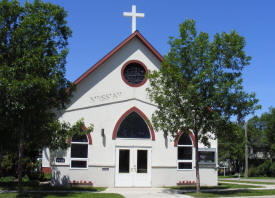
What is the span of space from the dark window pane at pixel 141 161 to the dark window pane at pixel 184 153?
7.05 feet

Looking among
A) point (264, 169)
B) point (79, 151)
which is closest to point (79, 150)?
point (79, 151)

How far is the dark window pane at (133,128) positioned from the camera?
2030 centimetres

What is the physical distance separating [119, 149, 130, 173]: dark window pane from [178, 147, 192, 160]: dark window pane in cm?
314

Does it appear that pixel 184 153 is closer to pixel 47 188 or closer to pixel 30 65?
pixel 47 188

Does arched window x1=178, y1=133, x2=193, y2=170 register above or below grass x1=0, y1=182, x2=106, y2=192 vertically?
above

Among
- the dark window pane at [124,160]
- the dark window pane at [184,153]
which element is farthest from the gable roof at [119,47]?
the dark window pane at [184,153]

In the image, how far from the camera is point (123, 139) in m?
20.1

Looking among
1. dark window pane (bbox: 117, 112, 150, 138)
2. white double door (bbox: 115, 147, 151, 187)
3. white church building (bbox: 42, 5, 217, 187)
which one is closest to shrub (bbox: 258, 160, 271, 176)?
white church building (bbox: 42, 5, 217, 187)

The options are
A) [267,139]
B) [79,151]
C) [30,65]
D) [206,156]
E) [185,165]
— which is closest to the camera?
[30,65]

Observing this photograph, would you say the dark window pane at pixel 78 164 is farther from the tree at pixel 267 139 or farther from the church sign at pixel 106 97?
the tree at pixel 267 139

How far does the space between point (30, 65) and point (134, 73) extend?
27.9 feet

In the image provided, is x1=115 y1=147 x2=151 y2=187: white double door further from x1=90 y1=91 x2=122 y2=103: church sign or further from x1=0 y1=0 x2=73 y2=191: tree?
x1=0 y1=0 x2=73 y2=191: tree

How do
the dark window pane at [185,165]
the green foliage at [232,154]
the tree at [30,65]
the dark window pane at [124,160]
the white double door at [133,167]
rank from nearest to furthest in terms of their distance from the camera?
the tree at [30,65]
the white double door at [133,167]
the dark window pane at [124,160]
the dark window pane at [185,165]
the green foliage at [232,154]

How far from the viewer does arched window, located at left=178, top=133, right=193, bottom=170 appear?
68.3 feet
